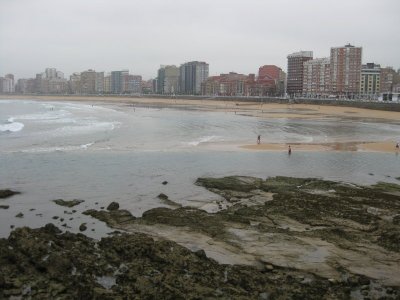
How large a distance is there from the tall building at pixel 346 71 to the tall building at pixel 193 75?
251 feet

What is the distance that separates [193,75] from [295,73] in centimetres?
5899

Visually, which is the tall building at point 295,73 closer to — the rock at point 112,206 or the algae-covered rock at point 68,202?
the algae-covered rock at point 68,202

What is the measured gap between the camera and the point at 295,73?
141750mm

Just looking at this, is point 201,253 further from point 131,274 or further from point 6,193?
point 6,193

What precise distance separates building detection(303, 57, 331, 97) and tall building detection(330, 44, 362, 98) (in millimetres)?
2739

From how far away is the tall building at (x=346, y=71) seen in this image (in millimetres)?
115375

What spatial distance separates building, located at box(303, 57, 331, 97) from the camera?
122m

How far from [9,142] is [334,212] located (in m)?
25.2

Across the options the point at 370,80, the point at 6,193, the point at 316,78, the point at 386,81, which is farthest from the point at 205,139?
the point at 386,81

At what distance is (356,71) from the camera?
115 metres

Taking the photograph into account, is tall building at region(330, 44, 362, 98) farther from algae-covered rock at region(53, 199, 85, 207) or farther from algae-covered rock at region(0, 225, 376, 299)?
algae-covered rock at region(0, 225, 376, 299)

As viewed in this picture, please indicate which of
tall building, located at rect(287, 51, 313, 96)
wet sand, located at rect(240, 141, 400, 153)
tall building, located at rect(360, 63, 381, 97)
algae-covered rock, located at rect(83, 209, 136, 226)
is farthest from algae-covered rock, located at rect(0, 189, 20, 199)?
tall building, located at rect(287, 51, 313, 96)

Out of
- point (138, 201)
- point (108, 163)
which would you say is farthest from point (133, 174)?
point (138, 201)

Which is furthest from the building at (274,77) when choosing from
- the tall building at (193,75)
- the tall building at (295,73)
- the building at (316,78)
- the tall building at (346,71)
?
the tall building at (193,75)
